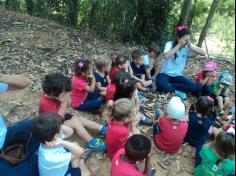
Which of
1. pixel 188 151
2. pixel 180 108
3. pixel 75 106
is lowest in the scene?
pixel 188 151

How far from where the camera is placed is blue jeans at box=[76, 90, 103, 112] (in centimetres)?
472

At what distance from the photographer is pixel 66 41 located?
717 cm

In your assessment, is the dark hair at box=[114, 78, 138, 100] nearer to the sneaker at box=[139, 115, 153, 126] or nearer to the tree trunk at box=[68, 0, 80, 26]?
the sneaker at box=[139, 115, 153, 126]

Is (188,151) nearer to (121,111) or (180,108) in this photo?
(180,108)

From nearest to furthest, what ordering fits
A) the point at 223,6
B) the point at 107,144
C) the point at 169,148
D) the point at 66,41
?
the point at 107,144, the point at 169,148, the point at 66,41, the point at 223,6

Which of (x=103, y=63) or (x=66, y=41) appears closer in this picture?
(x=103, y=63)

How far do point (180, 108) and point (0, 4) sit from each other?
8618mm

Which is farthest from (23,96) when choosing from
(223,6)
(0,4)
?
(0,4)

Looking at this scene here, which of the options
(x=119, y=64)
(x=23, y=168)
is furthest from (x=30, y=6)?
(x=23, y=168)

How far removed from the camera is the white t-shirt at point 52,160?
2.93 metres

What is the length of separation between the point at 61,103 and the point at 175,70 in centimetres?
264

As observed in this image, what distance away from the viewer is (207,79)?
5691mm

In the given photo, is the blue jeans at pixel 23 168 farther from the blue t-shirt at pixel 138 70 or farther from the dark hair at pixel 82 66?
the blue t-shirt at pixel 138 70

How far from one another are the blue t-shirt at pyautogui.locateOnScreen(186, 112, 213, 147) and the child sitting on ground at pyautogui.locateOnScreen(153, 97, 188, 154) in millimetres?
182
